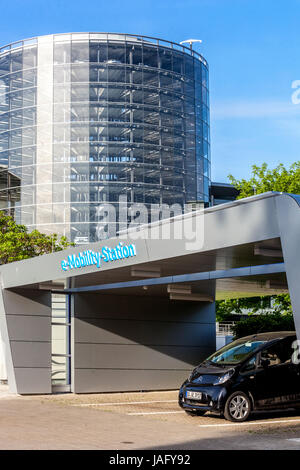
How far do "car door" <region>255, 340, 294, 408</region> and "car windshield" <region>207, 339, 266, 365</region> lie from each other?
13.3 inches

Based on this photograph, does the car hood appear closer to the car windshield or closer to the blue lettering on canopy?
the car windshield

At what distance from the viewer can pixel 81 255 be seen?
15016 millimetres

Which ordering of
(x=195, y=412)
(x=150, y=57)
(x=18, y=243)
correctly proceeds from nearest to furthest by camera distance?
(x=195, y=412) → (x=18, y=243) → (x=150, y=57)

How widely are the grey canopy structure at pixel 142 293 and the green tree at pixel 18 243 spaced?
50.3ft

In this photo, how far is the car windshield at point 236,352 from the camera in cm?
1436

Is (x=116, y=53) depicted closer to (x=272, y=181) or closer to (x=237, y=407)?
(x=272, y=181)

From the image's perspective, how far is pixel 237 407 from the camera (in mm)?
13375

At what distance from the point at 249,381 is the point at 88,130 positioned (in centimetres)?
4227

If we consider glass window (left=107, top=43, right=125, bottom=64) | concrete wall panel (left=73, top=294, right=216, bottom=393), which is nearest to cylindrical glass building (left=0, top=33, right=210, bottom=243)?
glass window (left=107, top=43, right=125, bottom=64)

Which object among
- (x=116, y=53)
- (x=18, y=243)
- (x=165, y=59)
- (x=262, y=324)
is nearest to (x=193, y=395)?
(x=262, y=324)

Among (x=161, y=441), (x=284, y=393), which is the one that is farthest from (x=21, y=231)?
(x=161, y=441)

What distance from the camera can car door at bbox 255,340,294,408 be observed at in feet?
44.9
